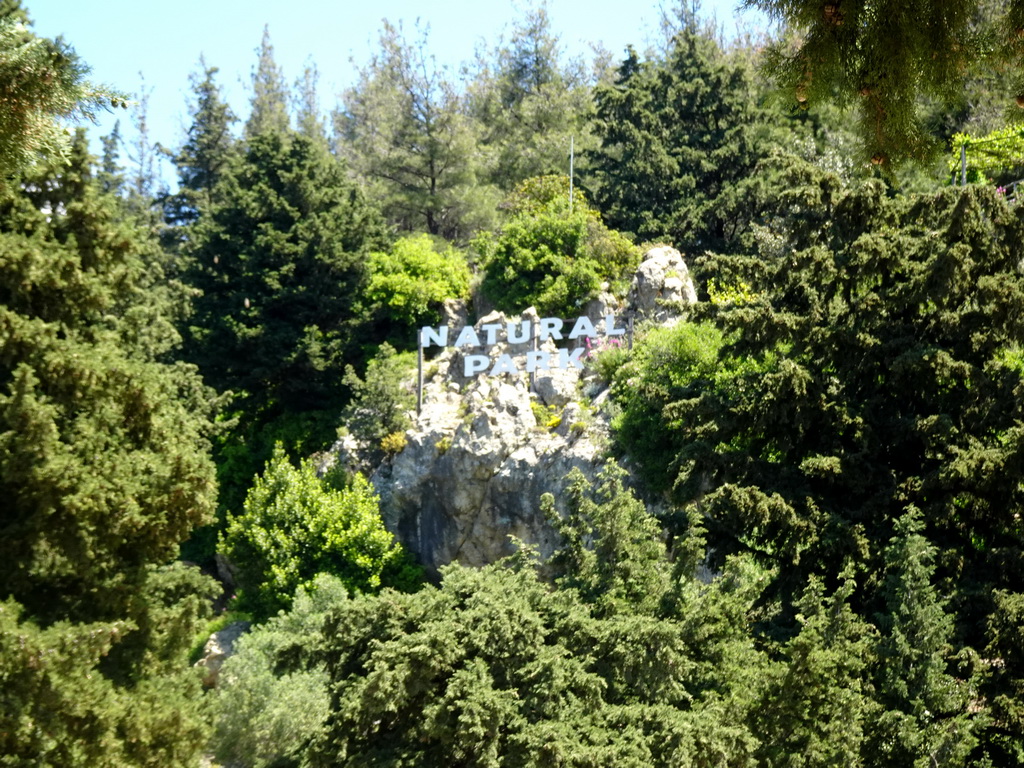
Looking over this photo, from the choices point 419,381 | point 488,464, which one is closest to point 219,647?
point 488,464

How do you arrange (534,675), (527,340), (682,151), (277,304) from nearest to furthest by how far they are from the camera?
(534,675)
(527,340)
(277,304)
(682,151)

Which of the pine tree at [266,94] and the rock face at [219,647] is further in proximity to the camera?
the pine tree at [266,94]

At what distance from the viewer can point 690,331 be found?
23.0 m

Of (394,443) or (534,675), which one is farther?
(394,443)

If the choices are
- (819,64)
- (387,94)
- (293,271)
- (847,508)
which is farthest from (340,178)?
(819,64)

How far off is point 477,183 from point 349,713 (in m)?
31.6

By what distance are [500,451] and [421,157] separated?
60.4ft

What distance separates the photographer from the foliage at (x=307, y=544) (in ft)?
87.9

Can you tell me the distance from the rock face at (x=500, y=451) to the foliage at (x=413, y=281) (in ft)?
15.5

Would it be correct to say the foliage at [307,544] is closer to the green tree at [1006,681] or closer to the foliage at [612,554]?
the foliage at [612,554]

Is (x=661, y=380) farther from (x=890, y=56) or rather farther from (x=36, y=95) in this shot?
(x=36, y=95)

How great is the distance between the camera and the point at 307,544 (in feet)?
89.2

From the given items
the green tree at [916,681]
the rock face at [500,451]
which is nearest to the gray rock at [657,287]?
the rock face at [500,451]

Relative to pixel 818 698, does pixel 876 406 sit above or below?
above
